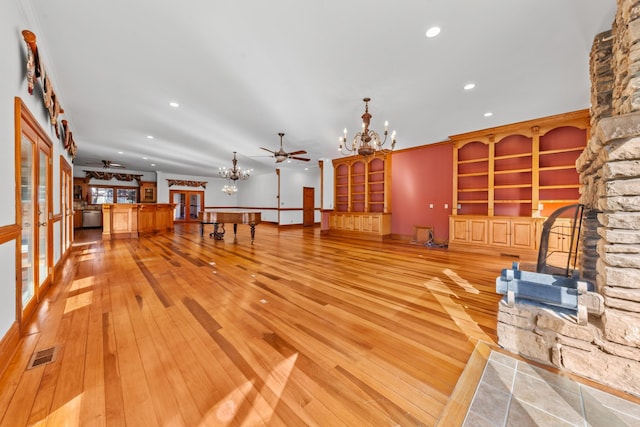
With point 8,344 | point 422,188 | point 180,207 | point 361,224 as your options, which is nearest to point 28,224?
point 8,344

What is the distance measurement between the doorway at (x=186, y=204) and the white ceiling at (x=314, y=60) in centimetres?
826

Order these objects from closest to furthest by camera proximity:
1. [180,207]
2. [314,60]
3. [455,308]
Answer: [455,308], [314,60], [180,207]

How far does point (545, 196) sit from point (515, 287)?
4.79 m

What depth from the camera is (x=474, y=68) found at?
314 centimetres

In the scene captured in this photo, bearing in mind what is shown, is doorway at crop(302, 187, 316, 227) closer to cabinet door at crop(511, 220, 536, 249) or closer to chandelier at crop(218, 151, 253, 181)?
chandelier at crop(218, 151, 253, 181)

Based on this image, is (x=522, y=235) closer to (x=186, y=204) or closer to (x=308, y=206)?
(x=308, y=206)

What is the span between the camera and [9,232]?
184 cm

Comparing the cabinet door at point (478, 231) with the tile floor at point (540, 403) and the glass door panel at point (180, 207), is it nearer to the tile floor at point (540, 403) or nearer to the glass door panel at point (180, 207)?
the tile floor at point (540, 403)

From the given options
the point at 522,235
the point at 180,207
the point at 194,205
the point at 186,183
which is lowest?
the point at 522,235

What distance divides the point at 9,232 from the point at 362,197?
774cm

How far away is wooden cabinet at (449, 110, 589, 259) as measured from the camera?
16.4ft

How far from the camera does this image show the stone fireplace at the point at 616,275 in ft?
5.00

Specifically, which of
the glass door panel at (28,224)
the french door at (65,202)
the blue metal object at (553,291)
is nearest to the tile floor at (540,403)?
the blue metal object at (553,291)

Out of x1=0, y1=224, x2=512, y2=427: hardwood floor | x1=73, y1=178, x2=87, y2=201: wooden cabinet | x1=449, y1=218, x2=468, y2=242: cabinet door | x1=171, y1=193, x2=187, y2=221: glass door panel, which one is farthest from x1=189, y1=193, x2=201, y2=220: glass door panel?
x1=449, y1=218, x2=468, y2=242: cabinet door
